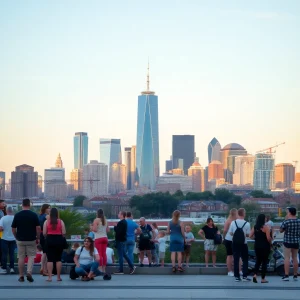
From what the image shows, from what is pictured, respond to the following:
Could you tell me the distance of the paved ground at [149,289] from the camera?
43.9ft

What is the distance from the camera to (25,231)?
15492 mm

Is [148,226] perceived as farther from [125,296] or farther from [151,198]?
[151,198]

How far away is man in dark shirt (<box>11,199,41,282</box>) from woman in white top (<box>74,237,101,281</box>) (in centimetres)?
85

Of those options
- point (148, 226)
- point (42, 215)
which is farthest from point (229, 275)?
point (42, 215)

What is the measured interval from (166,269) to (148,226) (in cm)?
142

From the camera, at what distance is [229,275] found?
17.1 metres

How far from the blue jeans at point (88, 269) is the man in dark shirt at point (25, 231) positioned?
0.89m

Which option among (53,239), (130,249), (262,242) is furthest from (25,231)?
(262,242)

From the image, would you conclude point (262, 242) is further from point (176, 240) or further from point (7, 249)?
point (7, 249)

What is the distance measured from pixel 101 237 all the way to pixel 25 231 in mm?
1947

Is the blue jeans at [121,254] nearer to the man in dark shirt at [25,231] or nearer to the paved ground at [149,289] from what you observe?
the paved ground at [149,289]

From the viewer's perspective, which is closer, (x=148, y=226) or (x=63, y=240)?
(x=63, y=240)

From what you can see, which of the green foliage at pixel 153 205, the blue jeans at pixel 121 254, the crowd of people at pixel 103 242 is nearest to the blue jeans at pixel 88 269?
the crowd of people at pixel 103 242

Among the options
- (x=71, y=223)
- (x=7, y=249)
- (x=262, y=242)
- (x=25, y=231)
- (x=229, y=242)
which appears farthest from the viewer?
(x=71, y=223)
